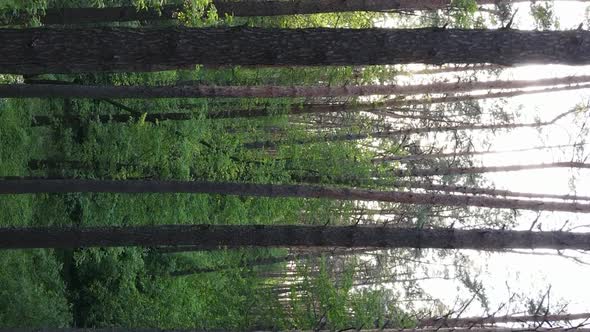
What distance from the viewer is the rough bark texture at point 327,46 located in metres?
5.76

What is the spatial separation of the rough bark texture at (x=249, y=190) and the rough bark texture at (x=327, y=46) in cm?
570

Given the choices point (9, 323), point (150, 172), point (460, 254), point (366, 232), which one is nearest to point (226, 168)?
point (150, 172)

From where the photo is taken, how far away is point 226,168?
1488 cm

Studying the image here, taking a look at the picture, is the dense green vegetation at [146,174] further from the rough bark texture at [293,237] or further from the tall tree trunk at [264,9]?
the rough bark texture at [293,237]

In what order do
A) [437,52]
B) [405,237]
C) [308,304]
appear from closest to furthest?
[437,52]
[405,237]
[308,304]

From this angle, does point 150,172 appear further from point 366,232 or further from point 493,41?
point 493,41

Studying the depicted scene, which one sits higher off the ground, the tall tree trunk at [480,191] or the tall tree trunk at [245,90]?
the tall tree trunk at [245,90]

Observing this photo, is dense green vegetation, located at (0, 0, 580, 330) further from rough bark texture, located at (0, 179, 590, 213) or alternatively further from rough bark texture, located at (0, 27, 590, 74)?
rough bark texture, located at (0, 27, 590, 74)

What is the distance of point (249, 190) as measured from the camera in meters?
11.7

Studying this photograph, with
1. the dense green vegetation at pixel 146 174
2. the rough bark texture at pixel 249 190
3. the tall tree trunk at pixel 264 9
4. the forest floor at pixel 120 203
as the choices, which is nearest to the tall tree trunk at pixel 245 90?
the dense green vegetation at pixel 146 174

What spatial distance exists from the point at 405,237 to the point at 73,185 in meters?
6.09

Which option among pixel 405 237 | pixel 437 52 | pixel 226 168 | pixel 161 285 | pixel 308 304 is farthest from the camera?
pixel 161 285

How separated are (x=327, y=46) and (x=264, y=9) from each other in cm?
734

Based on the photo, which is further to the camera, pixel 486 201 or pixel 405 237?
pixel 486 201
